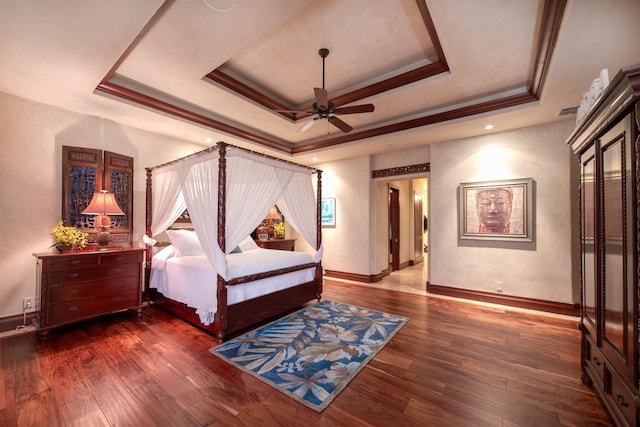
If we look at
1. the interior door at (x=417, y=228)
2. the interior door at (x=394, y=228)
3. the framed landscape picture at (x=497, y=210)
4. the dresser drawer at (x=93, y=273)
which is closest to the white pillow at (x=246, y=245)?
the dresser drawer at (x=93, y=273)

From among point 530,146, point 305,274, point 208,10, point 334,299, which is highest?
point 208,10

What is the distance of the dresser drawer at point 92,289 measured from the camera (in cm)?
288

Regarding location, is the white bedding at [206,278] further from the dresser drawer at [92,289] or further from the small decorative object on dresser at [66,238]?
the small decorative object on dresser at [66,238]

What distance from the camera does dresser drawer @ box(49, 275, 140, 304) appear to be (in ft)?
9.45

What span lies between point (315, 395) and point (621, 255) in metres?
2.09

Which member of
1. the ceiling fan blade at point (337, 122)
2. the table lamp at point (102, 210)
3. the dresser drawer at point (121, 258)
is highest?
A: the ceiling fan blade at point (337, 122)

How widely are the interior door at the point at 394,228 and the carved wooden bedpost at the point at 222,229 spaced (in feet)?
14.9

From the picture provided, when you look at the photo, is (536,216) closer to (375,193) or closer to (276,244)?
(375,193)

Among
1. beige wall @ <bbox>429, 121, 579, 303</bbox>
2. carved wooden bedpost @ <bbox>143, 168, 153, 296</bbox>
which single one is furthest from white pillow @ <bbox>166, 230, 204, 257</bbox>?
beige wall @ <bbox>429, 121, 579, 303</bbox>

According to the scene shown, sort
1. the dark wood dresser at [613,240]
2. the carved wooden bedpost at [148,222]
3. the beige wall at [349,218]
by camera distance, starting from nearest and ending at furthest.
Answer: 1. the dark wood dresser at [613,240]
2. the carved wooden bedpost at [148,222]
3. the beige wall at [349,218]

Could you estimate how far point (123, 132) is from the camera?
394 cm

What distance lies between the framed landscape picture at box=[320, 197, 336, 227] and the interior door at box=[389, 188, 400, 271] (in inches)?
58.0

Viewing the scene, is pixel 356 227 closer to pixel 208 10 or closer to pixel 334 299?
pixel 334 299

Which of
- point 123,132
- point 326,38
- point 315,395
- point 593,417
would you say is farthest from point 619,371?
point 123,132
